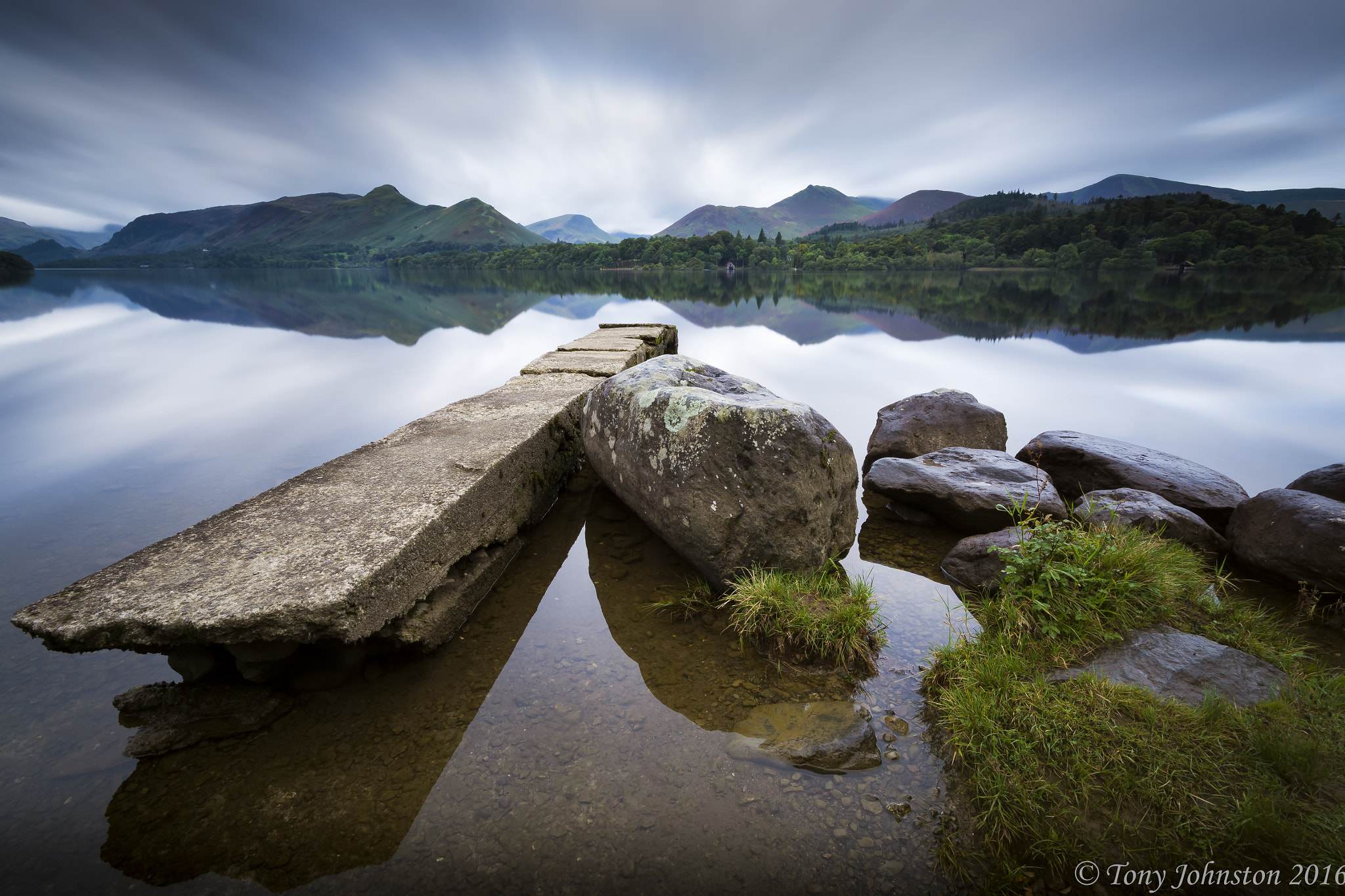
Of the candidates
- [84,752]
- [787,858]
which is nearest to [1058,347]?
[787,858]

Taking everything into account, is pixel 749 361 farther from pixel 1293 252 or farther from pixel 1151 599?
pixel 1293 252

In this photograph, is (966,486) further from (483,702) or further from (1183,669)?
(483,702)

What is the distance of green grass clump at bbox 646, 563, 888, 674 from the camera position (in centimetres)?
355

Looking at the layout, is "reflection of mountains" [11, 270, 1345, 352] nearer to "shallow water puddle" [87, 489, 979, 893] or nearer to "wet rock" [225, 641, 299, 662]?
"shallow water puddle" [87, 489, 979, 893]

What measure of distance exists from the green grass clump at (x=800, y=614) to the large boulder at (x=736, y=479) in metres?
0.19

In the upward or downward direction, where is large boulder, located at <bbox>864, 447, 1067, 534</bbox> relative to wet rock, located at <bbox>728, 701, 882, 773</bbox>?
upward

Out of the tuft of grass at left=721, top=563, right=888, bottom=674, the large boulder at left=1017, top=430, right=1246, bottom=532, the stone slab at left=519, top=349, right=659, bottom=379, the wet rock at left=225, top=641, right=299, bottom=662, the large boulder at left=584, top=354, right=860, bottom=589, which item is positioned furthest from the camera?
the stone slab at left=519, top=349, right=659, bottom=379

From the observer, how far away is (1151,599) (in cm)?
361

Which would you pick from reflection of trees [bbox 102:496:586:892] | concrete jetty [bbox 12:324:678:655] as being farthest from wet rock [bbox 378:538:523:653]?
reflection of trees [bbox 102:496:586:892]

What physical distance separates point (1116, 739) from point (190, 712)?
5.10 metres

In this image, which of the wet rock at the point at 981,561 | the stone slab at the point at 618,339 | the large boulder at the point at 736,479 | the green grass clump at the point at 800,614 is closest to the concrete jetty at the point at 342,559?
the large boulder at the point at 736,479

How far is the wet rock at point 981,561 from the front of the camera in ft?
13.5

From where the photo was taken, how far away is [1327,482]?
4750 millimetres

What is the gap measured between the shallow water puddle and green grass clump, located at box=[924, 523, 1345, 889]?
321 millimetres
